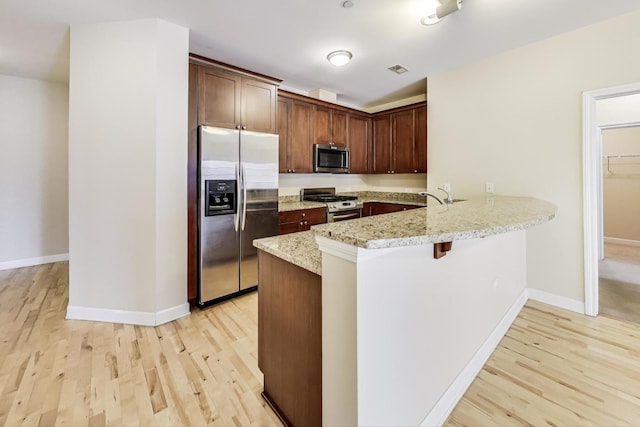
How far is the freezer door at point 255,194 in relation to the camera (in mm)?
2908

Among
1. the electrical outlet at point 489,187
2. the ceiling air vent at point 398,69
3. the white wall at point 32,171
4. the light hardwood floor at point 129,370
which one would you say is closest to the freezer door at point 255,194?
the light hardwood floor at point 129,370

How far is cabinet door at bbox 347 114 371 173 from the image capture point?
4465 millimetres

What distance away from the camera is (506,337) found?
2193mm

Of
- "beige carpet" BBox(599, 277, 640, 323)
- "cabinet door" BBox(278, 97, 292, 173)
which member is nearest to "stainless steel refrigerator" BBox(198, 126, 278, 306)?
"cabinet door" BBox(278, 97, 292, 173)

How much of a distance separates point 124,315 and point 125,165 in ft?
4.28

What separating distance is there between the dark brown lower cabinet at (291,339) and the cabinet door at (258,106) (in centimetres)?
200

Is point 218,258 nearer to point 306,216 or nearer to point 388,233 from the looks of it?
point 306,216

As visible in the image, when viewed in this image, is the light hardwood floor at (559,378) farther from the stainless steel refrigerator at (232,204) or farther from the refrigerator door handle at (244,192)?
the refrigerator door handle at (244,192)

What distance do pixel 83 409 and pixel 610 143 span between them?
7910 mm

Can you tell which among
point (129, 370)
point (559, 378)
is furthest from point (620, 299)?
point (129, 370)

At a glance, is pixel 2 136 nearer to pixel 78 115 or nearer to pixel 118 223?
pixel 78 115

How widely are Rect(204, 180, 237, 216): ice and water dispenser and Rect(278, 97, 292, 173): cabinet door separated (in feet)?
3.29

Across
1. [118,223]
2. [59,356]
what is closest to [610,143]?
[118,223]

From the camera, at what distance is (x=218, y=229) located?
2764mm
